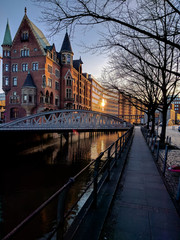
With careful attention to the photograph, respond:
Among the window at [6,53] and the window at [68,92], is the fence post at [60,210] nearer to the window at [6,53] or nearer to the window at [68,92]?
the window at [68,92]

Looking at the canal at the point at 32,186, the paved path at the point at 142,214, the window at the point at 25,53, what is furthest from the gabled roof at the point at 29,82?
the paved path at the point at 142,214

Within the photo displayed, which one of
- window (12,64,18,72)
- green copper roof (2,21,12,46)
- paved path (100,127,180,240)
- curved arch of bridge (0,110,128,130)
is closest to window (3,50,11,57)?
green copper roof (2,21,12,46)

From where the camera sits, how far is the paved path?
3098 mm

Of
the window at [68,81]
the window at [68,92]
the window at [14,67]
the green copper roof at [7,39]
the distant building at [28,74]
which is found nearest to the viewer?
the distant building at [28,74]

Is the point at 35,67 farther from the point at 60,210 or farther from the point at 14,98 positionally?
the point at 60,210

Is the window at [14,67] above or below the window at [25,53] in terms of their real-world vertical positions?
below

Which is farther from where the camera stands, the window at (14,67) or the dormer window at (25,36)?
the window at (14,67)

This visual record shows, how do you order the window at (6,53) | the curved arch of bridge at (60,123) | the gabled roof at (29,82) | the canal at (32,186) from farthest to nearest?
the window at (6,53) < the gabled roof at (29,82) < the curved arch of bridge at (60,123) < the canal at (32,186)

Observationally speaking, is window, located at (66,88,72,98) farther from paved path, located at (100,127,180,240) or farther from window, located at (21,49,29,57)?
paved path, located at (100,127,180,240)

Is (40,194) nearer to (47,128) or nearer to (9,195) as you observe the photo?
(9,195)

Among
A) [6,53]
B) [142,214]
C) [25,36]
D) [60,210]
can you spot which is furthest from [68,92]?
[60,210]

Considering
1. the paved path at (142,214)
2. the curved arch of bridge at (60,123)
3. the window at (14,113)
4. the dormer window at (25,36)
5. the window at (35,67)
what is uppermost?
the dormer window at (25,36)

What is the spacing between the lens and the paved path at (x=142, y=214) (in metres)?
3.10

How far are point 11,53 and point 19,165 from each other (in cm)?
2782
